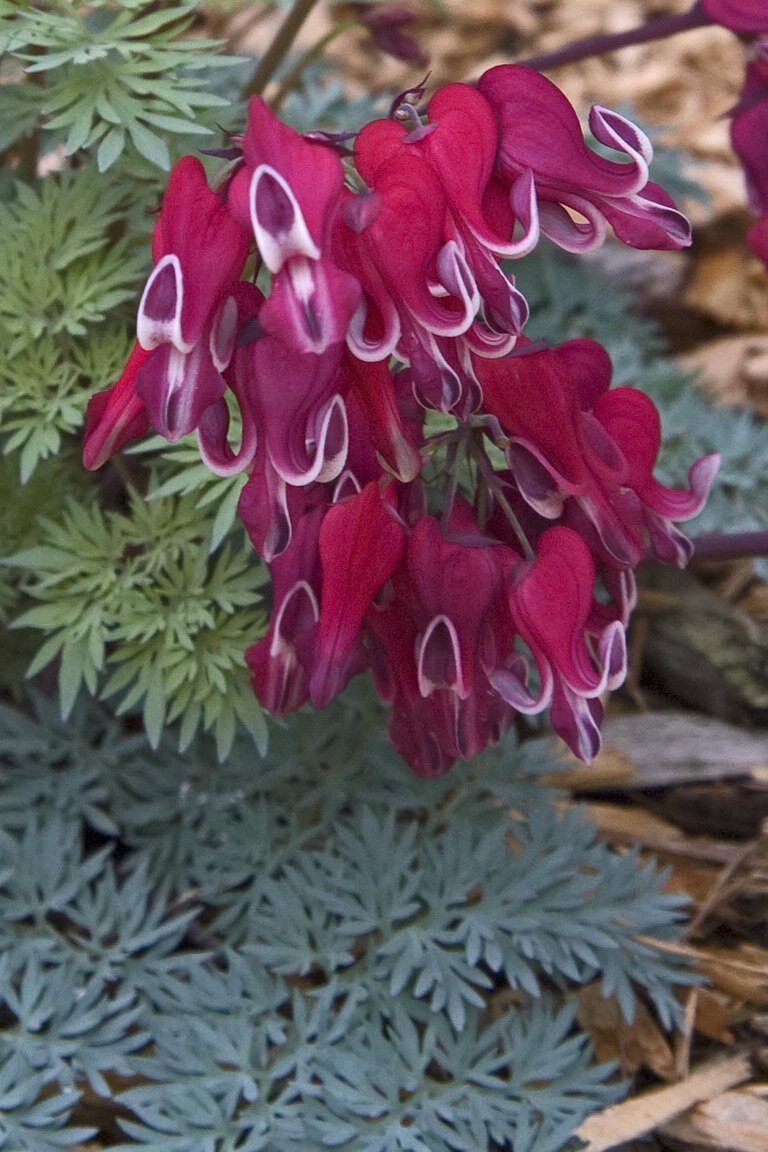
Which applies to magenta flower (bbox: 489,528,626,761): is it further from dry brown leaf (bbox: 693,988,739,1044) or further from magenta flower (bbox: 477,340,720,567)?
dry brown leaf (bbox: 693,988,739,1044)

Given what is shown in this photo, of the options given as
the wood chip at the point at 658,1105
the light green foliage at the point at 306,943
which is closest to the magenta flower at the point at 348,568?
the light green foliage at the point at 306,943

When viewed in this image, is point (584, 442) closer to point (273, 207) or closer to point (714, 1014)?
point (273, 207)

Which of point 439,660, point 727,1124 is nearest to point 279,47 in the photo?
point 439,660

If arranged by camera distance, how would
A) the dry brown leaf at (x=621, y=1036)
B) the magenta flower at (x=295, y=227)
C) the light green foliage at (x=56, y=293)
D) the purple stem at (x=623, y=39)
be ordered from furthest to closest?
the purple stem at (x=623, y=39) → the dry brown leaf at (x=621, y=1036) → the light green foliage at (x=56, y=293) → the magenta flower at (x=295, y=227)

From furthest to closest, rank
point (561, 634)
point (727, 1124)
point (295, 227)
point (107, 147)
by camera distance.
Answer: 1. point (727, 1124)
2. point (107, 147)
3. point (561, 634)
4. point (295, 227)

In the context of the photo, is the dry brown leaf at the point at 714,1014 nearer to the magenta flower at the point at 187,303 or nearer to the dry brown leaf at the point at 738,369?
the magenta flower at the point at 187,303

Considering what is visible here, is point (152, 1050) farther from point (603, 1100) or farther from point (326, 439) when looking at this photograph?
point (326, 439)
